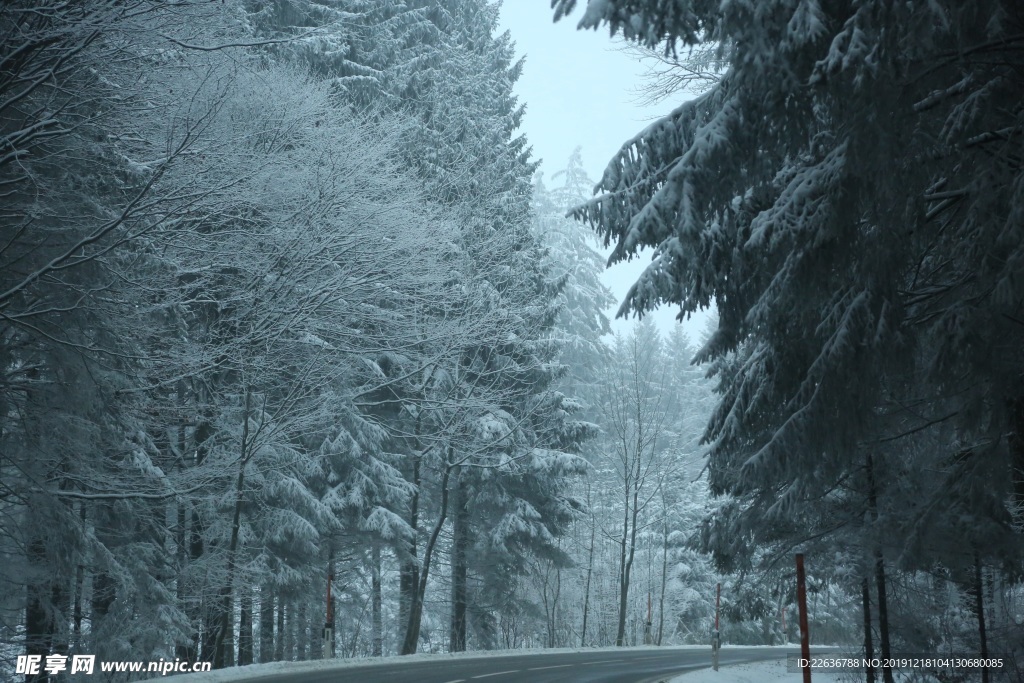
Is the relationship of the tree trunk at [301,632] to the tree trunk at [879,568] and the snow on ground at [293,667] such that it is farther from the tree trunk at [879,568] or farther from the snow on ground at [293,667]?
the tree trunk at [879,568]

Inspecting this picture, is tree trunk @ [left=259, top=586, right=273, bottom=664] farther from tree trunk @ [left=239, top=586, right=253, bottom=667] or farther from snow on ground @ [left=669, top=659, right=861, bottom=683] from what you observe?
snow on ground @ [left=669, top=659, right=861, bottom=683]

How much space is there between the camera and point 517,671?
1401 cm

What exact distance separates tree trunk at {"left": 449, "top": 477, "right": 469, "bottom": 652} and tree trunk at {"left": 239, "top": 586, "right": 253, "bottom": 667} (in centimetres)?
555

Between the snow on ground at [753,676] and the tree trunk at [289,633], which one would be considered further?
the tree trunk at [289,633]

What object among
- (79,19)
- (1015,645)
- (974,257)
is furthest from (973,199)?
(79,19)

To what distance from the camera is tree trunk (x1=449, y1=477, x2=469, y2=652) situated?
77.2 ft

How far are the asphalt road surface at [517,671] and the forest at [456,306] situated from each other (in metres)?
2.60

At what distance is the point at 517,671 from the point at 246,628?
10.7 metres

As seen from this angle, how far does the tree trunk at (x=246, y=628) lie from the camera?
18.8 meters

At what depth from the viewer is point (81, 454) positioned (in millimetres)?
10766

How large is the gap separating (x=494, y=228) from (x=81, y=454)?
13.4m

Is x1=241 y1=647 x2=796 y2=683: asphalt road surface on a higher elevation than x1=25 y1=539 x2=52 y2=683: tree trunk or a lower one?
lower

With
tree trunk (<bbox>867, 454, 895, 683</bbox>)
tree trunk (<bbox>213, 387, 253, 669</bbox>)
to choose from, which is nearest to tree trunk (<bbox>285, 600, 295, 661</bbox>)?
tree trunk (<bbox>213, 387, 253, 669</bbox>)

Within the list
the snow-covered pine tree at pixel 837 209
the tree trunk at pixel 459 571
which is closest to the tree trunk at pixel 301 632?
the tree trunk at pixel 459 571
